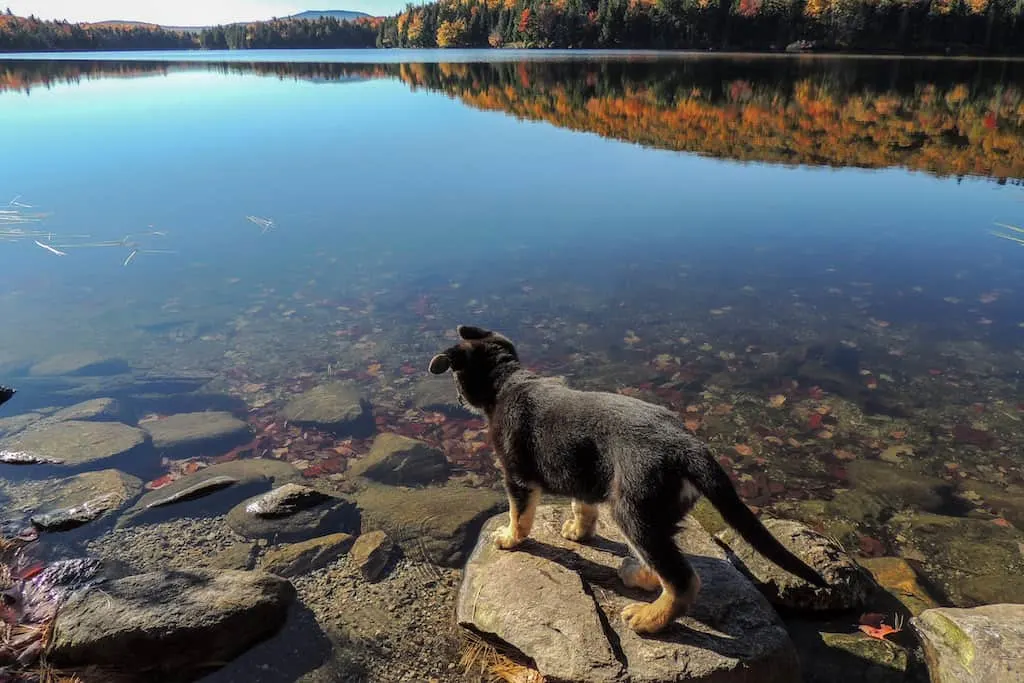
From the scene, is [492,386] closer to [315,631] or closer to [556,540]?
[556,540]

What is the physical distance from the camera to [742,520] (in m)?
4.14

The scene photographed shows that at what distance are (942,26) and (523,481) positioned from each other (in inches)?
5558

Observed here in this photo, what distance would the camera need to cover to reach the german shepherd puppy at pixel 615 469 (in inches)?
165

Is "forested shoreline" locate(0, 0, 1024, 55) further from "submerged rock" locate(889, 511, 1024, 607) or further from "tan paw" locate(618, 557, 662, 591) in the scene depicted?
"tan paw" locate(618, 557, 662, 591)

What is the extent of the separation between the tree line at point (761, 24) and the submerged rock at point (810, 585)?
5105 inches

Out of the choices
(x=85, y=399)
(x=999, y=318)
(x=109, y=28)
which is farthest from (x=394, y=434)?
(x=109, y=28)

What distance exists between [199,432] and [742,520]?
7.11 meters

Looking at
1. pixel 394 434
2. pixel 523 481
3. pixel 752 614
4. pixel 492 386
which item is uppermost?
pixel 492 386

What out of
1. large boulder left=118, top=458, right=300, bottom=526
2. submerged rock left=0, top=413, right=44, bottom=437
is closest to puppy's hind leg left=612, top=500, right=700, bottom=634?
large boulder left=118, top=458, right=300, bottom=526

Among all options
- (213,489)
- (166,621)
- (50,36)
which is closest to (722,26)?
(213,489)

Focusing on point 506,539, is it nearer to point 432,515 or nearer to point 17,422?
point 432,515

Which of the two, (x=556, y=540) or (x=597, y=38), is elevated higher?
(x=597, y=38)

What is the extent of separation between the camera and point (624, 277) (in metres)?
13.4

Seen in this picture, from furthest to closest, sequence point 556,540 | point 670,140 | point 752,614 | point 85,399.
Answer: point 670,140, point 85,399, point 556,540, point 752,614
